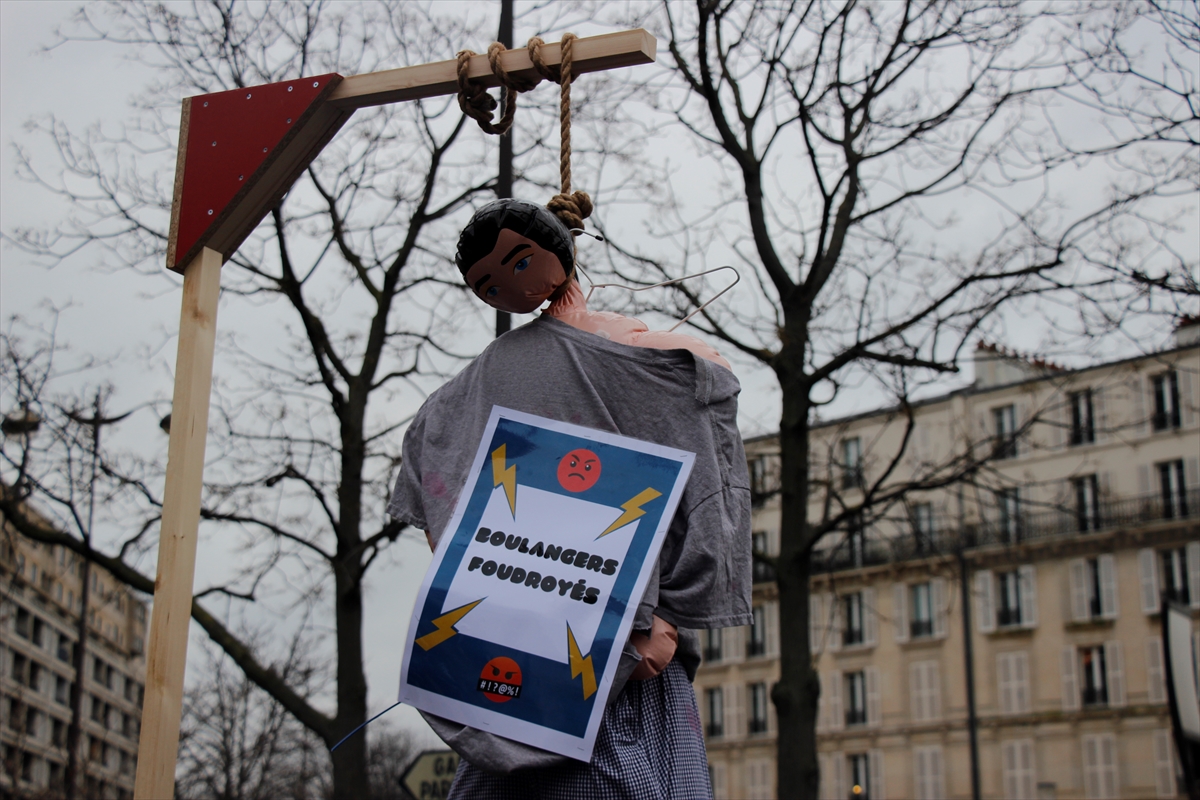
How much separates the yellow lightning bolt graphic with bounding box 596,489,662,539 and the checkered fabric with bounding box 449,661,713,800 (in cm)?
37

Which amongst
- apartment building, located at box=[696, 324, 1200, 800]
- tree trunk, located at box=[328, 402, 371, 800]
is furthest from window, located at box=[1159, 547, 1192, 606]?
tree trunk, located at box=[328, 402, 371, 800]

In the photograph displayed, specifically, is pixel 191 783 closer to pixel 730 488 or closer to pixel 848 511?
pixel 848 511

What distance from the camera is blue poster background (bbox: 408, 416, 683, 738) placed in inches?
107

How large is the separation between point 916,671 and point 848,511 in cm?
3447

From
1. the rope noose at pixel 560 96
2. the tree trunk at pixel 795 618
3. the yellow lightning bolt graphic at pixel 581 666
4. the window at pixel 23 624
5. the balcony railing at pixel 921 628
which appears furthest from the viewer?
the window at pixel 23 624

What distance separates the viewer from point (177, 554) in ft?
11.2

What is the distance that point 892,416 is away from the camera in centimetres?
1437

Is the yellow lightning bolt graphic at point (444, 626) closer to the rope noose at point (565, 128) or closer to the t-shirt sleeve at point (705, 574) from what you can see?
the t-shirt sleeve at point (705, 574)

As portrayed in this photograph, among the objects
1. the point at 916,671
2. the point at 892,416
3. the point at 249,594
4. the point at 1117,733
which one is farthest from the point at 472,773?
the point at 916,671

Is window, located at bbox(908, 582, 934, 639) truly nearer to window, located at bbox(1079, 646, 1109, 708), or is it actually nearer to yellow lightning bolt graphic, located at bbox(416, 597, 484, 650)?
window, located at bbox(1079, 646, 1109, 708)

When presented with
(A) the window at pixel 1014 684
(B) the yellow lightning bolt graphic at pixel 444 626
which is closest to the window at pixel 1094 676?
(A) the window at pixel 1014 684

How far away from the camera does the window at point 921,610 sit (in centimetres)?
4497

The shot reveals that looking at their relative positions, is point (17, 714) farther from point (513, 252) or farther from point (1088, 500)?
point (513, 252)

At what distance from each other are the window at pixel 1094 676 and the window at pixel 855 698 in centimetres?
811
